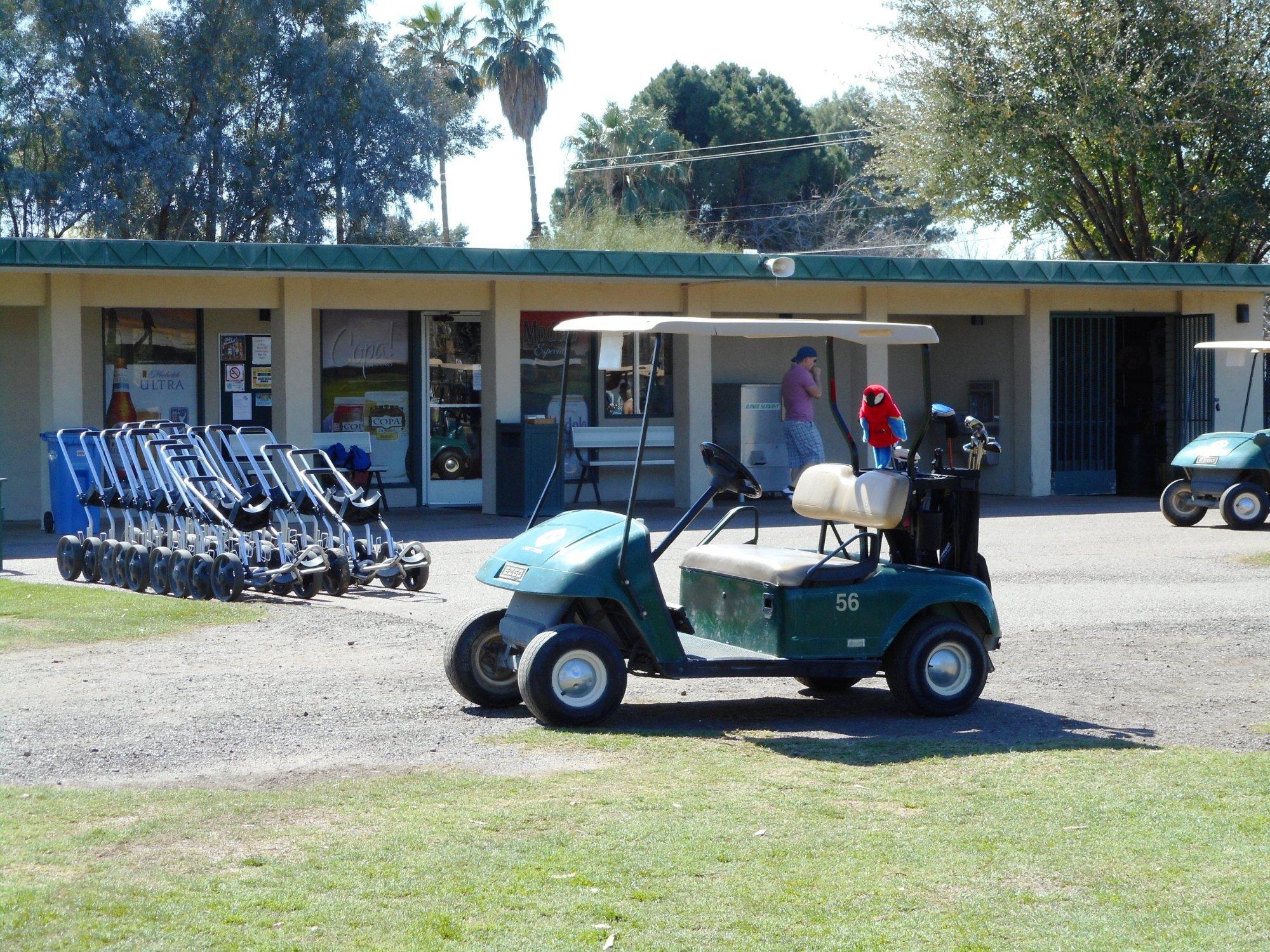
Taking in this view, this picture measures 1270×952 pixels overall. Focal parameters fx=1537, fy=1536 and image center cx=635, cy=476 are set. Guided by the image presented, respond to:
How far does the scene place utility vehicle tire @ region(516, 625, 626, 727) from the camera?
6941mm


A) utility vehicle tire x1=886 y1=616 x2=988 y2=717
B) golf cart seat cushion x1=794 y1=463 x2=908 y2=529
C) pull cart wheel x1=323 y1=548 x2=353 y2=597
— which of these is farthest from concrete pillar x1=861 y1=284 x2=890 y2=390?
utility vehicle tire x1=886 y1=616 x2=988 y2=717

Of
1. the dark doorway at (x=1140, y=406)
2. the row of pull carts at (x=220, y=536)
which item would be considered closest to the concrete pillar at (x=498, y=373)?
the row of pull carts at (x=220, y=536)

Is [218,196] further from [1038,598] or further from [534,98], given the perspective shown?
[1038,598]

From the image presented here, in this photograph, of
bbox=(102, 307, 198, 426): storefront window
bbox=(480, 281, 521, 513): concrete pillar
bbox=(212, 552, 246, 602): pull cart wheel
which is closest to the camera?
bbox=(212, 552, 246, 602): pull cart wheel

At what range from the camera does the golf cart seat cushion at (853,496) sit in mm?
7246

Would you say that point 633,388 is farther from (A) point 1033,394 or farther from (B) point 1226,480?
(B) point 1226,480

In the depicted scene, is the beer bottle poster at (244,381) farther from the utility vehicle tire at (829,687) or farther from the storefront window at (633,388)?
the utility vehicle tire at (829,687)

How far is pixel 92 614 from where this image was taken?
10641 millimetres

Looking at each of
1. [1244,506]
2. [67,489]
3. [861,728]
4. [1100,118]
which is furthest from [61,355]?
[1100,118]

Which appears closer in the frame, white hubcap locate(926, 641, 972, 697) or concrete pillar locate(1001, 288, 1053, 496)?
white hubcap locate(926, 641, 972, 697)

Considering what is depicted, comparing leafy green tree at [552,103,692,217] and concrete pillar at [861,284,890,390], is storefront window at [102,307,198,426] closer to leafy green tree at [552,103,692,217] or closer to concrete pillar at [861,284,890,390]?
concrete pillar at [861,284,890,390]

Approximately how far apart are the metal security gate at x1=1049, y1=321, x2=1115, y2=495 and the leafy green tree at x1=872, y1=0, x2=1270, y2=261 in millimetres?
7793

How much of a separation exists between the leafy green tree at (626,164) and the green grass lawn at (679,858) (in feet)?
140

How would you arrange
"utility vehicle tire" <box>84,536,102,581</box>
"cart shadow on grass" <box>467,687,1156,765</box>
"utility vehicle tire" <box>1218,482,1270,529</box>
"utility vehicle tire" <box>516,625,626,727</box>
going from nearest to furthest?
"cart shadow on grass" <box>467,687,1156,765</box>, "utility vehicle tire" <box>516,625,626,727</box>, "utility vehicle tire" <box>84,536,102,581</box>, "utility vehicle tire" <box>1218,482,1270,529</box>
